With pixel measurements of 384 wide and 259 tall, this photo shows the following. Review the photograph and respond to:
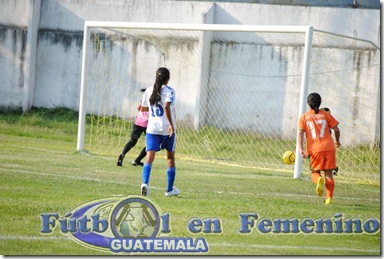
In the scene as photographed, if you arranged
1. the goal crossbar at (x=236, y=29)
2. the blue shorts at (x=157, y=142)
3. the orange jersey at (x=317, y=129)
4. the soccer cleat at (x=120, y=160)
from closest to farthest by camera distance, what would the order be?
the blue shorts at (x=157, y=142) < the orange jersey at (x=317, y=129) < the goal crossbar at (x=236, y=29) < the soccer cleat at (x=120, y=160)

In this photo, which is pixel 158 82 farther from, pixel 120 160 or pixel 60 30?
pixel 60 30

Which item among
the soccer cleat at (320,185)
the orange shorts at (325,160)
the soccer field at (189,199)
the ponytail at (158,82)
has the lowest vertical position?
the soccer field at (189,199)

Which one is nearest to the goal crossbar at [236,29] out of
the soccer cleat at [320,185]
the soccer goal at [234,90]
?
the soccer goal at [234,90]

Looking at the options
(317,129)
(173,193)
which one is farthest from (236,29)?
(173,193)

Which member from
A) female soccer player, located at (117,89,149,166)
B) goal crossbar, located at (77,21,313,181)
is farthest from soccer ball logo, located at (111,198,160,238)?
goal crossbar, located at (77,21,313,181)

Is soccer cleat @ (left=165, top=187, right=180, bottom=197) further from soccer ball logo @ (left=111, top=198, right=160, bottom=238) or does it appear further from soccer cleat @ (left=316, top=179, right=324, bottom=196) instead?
soccer cleat @ (left=316, top=179, right=324, bottom=196)

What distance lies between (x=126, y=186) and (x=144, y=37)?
9502mm

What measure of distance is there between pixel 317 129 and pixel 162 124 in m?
2.13

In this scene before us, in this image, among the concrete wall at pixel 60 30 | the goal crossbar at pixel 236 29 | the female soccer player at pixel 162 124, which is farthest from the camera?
the concrete wall at pixel 60 30

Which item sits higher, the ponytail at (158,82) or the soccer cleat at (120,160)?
the ponytail at (158,82)

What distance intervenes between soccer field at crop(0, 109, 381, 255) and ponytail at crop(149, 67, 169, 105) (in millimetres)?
1303

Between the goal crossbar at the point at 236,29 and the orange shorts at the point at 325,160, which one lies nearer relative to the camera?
the orange shorts at the point at 325,160

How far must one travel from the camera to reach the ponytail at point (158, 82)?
11.9 meters

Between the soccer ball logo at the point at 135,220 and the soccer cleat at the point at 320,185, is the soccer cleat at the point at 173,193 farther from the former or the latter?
the soccer cleat at the point at 320,185
